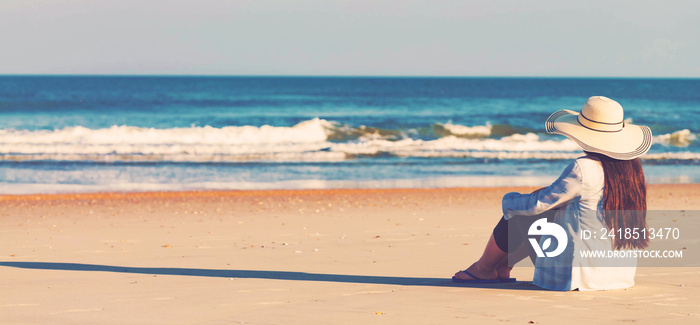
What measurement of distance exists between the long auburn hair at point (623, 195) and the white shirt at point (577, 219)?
0.03 metres

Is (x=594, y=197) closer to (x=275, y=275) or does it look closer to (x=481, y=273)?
(x=481, y=273)

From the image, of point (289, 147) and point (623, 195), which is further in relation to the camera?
point (289, 147)

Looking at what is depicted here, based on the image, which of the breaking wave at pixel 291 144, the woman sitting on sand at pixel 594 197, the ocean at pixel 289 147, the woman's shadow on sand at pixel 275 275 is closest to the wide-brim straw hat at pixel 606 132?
the woman sitting on sand at pixel 594 197

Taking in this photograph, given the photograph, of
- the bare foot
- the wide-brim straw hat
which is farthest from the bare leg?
the wide-brim straw hat

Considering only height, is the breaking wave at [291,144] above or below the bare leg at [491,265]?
above

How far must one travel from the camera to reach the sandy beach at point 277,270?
3.77 metres

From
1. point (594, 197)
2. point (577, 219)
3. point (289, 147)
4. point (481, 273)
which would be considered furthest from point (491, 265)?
point (289, 147)

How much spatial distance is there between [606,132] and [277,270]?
2494mm

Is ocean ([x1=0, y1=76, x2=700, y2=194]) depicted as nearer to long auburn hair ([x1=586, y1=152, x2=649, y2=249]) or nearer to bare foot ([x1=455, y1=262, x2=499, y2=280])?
bare foot ([x1=455, y1=262, x2=499, y2=280])

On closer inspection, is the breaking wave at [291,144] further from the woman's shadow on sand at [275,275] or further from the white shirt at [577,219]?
the white shirt at [577,219]

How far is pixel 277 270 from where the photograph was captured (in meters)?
5.21

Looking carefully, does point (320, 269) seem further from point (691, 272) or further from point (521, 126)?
point (521, 126)

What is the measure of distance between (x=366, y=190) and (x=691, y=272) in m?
7.30

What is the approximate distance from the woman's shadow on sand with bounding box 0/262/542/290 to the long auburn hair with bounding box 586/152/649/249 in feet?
2.09
